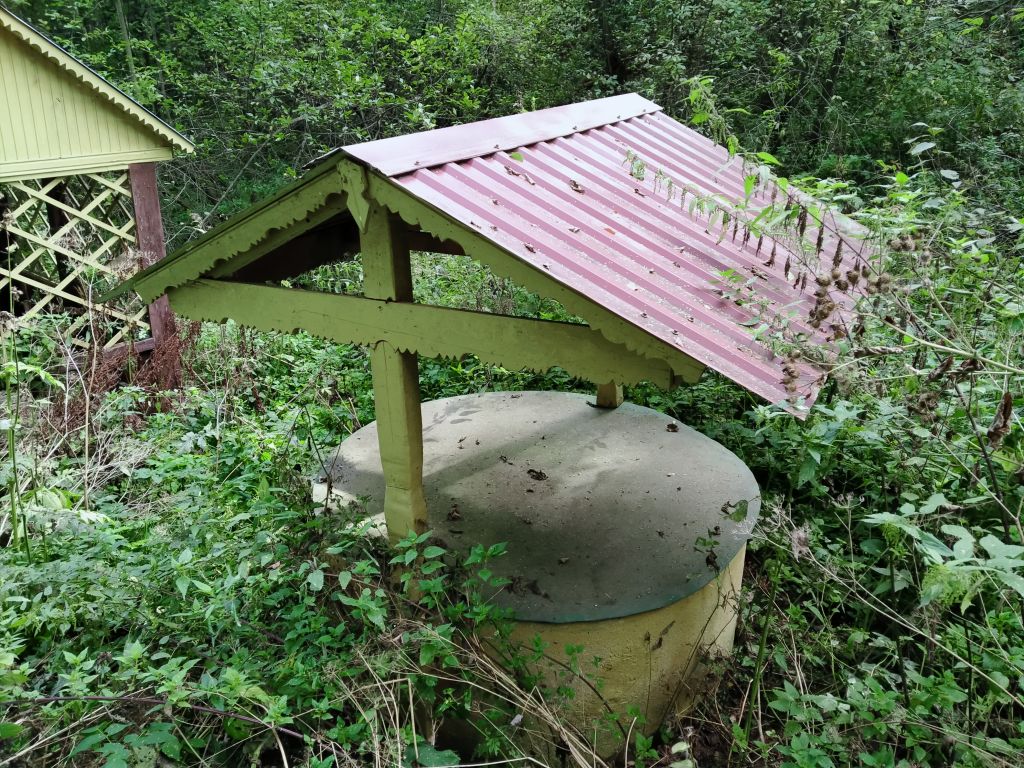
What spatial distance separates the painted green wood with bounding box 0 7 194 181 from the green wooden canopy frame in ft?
11.7

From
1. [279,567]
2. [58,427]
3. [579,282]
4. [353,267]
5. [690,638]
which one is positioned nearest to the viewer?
[579,282]

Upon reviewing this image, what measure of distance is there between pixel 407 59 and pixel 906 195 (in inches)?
426

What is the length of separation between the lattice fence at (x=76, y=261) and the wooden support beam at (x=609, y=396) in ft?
14.1

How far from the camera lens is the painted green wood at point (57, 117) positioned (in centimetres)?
601

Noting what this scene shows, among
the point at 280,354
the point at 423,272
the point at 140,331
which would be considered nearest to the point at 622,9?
the point at 423,272

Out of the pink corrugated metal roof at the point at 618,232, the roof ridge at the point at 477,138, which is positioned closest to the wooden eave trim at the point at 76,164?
the roof ridge at the point at 477,138

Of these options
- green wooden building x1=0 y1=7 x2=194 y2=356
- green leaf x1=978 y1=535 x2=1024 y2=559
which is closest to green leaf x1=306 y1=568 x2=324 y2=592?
green leaf x1=978 y1=535 x2=1024 y2=559

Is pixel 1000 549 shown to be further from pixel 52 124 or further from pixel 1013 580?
pixel 52 124

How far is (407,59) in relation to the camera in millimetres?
12703

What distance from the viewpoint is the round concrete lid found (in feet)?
11.4

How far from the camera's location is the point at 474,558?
9.99 ft

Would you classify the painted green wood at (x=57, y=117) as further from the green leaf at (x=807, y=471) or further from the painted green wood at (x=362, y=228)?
the green leaf at (x=807, y=471)

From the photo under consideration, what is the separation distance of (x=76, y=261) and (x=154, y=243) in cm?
71

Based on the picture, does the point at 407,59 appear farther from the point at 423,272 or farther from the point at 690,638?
the point at 690,638
